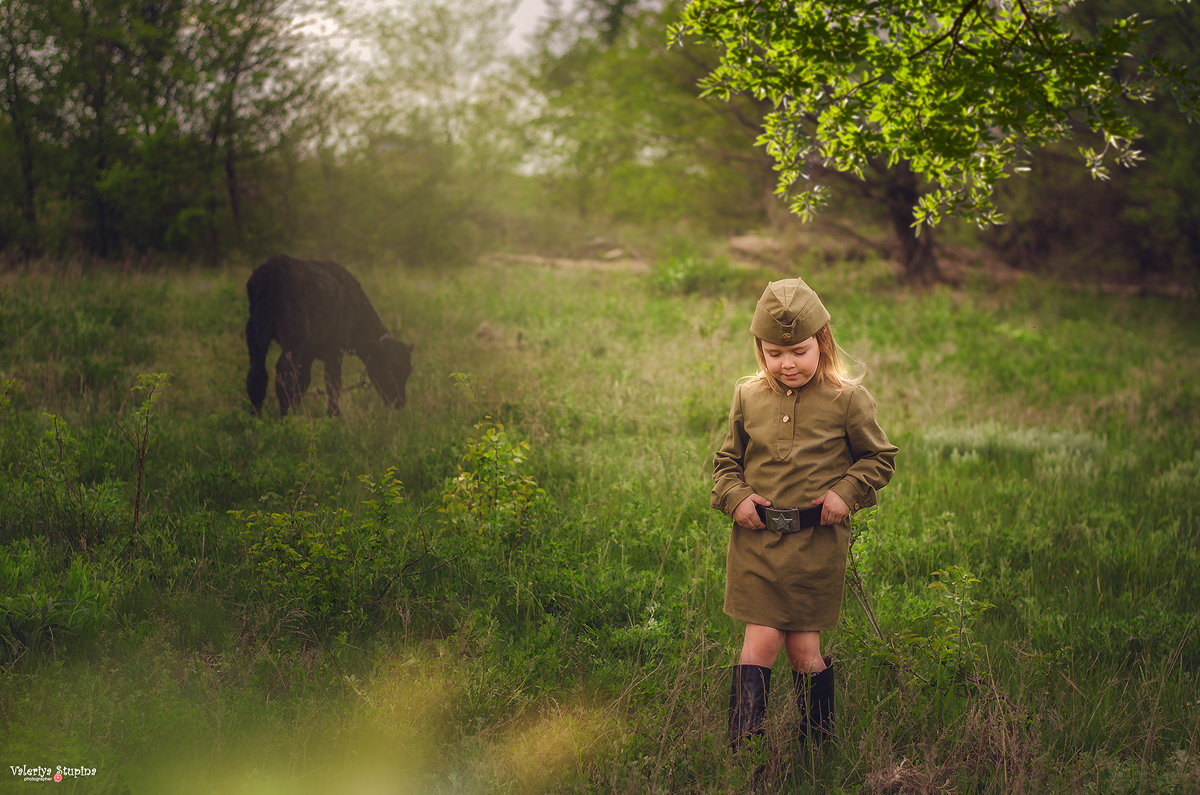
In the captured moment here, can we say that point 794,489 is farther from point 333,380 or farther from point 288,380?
point 333,380

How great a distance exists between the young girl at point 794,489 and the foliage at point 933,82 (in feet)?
8.38

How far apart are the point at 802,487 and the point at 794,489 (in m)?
0.03

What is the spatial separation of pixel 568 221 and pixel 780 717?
23336 millimetres

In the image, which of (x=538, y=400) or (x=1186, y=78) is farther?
(x=538, y=400)

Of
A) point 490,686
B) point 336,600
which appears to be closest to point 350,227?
point 336,600

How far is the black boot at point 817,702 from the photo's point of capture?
294 cm

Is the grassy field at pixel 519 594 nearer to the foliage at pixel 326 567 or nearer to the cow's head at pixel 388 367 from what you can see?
the foliage at pixel 326 567

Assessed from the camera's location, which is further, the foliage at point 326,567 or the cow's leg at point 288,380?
the cow's leg at point 288,380

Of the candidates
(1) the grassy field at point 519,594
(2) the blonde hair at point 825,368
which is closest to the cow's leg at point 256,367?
(1) the grassy field at point 519,594

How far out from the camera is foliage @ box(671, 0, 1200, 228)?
4.34 meters

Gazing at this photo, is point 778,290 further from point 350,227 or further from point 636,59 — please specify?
point 636,59

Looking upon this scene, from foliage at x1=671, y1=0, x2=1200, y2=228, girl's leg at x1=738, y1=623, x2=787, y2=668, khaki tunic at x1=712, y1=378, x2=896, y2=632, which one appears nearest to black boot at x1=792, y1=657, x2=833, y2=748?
girl's leg at x1=738, y1=623, x2=787, y2=668

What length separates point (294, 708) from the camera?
300cm

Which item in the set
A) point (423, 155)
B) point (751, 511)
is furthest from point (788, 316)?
point (423, 155)
